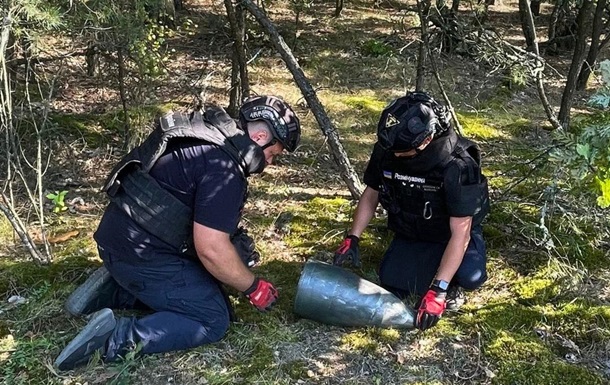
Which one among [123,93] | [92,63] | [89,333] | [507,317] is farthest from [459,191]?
[92,63]

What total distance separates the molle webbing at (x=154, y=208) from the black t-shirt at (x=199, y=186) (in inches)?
1.8

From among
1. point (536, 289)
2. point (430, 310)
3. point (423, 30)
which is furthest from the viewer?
point (423, 30)

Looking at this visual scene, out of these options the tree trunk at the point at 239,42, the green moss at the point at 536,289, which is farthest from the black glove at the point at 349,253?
the tree trunk at the point at 239,42

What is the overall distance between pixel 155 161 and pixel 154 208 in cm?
26

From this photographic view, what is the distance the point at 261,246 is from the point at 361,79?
546 centimetres

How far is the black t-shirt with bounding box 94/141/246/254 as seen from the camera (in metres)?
3.12

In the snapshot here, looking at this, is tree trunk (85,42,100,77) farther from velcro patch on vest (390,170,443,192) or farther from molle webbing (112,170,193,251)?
velcro patch on vest (390,170,443,192)

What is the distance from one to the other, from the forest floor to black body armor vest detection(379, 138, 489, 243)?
46 centimetres

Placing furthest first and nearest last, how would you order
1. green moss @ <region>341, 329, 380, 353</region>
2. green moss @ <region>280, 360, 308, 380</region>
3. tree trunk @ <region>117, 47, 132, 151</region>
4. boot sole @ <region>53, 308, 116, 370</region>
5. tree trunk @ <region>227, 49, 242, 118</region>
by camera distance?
1. tree trunk @ <region>227, 49, 242, 118</region>
2. tree trunk @ <region>117, 47, 132, 151</region>
3. green moss @ <region>341, 329, 380, 353</region>
4. green moss @ <region>280, 360, 308, 380</region>
5. boot sole @ <region>53, 308, 116, 370</region>

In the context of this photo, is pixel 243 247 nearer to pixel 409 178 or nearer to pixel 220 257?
pixel 220 257

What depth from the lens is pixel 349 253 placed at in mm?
3947

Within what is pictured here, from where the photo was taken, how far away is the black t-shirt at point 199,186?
123 inches

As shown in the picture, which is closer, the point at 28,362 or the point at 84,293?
the point at 28,362

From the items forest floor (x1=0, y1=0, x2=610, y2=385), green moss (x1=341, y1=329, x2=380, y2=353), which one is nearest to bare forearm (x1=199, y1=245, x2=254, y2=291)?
forest floor (x1=0, y1=0, x2=610, y2=385)
